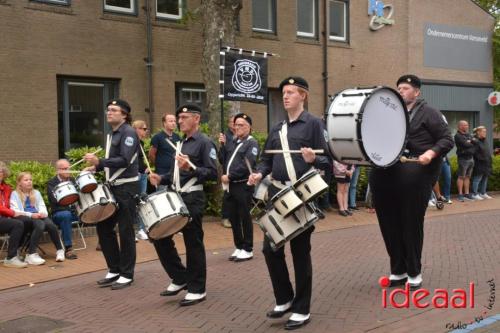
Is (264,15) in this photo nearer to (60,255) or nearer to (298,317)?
(60,255)

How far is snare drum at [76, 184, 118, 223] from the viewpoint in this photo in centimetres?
720

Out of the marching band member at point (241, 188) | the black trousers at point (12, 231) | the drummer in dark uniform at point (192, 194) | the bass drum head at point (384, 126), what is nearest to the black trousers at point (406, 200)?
the bass drum head at point (384, 126)

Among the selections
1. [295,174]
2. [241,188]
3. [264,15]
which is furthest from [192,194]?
[264,15]

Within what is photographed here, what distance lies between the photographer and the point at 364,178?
1564 centimetres

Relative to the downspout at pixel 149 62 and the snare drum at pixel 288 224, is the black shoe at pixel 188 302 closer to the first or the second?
the snare drum at pixel 288 224

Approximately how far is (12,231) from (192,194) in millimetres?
3628

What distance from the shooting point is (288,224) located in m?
5.39

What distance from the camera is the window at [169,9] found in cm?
1719

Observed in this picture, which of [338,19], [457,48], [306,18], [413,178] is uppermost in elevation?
[338,19]

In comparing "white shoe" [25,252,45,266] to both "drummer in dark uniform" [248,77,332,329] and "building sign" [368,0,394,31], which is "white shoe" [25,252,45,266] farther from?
"building sign" [368,0,394,31]

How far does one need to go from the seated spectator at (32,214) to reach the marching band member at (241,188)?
2552 millimetres

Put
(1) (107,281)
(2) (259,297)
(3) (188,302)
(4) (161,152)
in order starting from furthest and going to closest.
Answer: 1. (4) (161,152)
2. (1) (107,281)
3. (2) (259,297)
4. (3) (188,302)

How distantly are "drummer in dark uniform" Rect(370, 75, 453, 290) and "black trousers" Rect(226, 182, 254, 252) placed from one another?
8.61ft

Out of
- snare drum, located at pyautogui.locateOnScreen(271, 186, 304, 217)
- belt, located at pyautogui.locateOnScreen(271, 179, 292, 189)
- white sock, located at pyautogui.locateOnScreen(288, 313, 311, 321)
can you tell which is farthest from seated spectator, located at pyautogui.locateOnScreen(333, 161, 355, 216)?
snare drum, located at pyautogui.locateOnScreen(271, 186, 304, 217)
